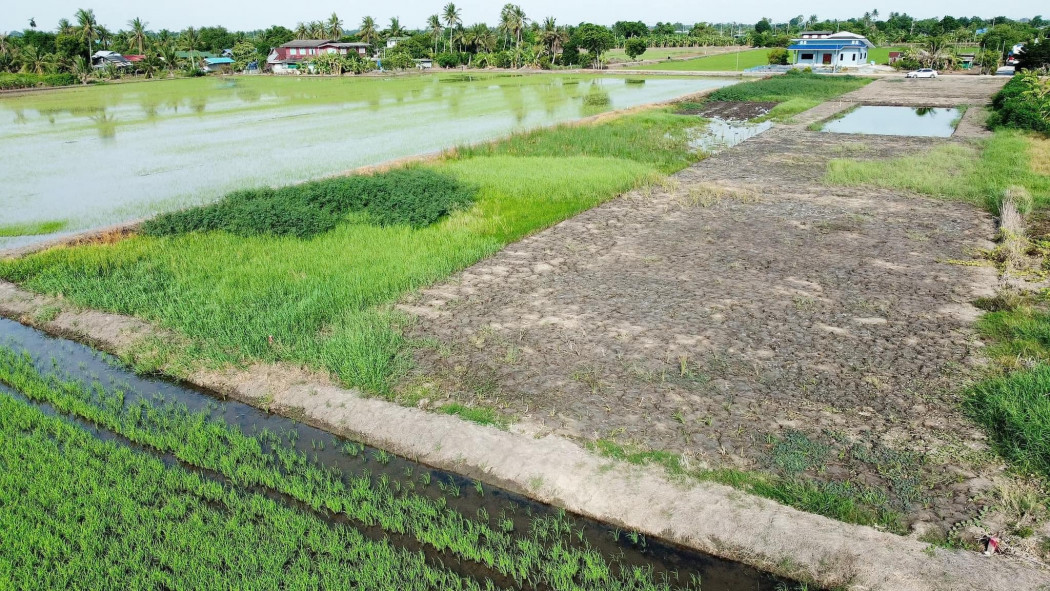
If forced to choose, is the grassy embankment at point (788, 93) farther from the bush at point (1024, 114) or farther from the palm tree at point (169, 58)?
the palm tree at point (169, 58)

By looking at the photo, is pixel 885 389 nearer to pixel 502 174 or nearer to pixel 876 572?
pixel 876 572

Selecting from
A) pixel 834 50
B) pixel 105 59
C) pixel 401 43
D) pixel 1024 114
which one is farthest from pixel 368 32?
pixel 1024 114

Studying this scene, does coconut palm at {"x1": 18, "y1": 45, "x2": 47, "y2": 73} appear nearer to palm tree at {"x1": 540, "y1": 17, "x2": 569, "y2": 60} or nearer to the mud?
palm tree at {"x1": 540, "y1": 17, "x2": 569, "y2": 60}

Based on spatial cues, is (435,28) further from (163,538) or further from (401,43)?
(163,538)

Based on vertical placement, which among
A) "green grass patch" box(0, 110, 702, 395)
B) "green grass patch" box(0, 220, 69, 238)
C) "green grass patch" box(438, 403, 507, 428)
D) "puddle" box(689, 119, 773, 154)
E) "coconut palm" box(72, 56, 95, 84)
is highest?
"coconut palm" box(72, 56, 95, 84)

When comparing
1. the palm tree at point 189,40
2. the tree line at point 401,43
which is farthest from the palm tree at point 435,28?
the palm tree at point 189,40

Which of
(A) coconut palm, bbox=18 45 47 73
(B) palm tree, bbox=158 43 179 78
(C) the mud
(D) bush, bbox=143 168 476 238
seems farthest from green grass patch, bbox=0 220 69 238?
(B) palm tree, bbox=158 43 179 78
